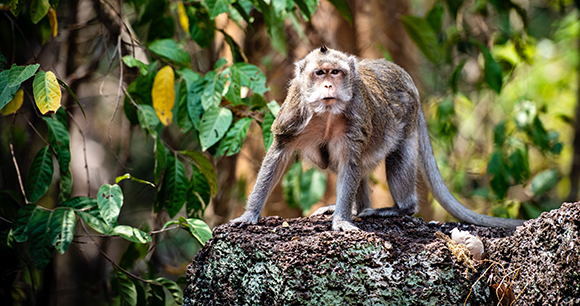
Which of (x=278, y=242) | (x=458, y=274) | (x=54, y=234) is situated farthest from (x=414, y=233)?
(x=54, y=234)

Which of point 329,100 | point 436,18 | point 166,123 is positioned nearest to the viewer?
point 329,100

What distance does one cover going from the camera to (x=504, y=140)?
7.89 meters

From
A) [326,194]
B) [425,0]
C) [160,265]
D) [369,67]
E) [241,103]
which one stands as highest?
[425,0]

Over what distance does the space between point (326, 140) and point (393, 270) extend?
1.49m

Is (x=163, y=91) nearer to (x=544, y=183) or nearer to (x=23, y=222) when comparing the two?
(x=23, y=222)

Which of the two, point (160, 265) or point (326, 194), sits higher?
point (326, 194)

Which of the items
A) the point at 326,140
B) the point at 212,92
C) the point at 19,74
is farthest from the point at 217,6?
the point at 19,74

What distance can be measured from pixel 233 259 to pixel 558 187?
1301 cm

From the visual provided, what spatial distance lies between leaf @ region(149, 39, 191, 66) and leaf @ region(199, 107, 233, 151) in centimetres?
62

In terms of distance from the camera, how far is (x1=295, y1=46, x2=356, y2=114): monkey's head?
406 centimetres

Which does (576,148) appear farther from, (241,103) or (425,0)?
(241,103)

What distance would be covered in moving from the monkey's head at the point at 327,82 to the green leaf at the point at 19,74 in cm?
201

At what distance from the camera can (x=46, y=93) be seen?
145 inches

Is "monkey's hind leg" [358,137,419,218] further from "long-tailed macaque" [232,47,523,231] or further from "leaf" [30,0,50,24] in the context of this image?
"leaf" [30,0,50,24]
